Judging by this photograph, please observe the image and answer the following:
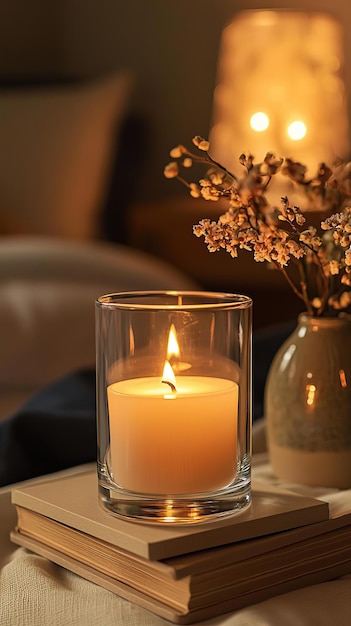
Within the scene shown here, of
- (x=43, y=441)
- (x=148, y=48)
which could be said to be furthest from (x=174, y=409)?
(x=148, y=48)

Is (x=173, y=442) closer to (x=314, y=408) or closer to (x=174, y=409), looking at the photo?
(x=174, y=409)

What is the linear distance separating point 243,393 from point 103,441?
0.13 metres

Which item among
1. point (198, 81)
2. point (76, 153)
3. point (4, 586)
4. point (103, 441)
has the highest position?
point (198, 81)

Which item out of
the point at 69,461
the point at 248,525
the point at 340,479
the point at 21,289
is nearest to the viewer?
the point at 248,525

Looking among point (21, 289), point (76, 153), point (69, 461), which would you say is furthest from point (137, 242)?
point (69, 461)

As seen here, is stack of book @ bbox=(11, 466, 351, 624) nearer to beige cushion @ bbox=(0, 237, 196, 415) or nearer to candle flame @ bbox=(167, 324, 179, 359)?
candle flame @ bbox=(167, 324, 179, 359)

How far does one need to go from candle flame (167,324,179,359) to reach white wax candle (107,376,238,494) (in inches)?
1.4

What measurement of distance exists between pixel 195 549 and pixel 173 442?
97 mm

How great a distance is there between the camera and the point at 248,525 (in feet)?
2.35

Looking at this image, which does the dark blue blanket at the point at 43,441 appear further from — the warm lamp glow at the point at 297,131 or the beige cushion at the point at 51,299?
the warm lamp glow at the point at 297,131

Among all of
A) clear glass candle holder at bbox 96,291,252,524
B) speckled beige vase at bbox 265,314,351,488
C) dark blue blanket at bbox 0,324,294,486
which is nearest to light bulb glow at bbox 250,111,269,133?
dark blue blanket at bbox 0,324,294,486

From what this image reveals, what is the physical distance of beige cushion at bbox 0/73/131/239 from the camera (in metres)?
3.13

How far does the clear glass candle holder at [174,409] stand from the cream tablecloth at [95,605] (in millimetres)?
71

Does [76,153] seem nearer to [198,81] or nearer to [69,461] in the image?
[198,81]
